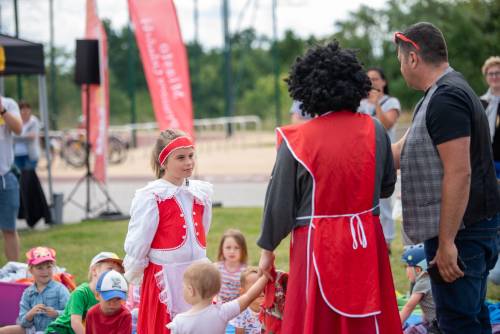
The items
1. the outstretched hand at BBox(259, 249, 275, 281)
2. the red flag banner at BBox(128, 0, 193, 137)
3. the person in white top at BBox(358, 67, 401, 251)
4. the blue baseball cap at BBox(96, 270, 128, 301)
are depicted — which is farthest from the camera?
the red flag banner at BBox(128, 0, 193, 137)

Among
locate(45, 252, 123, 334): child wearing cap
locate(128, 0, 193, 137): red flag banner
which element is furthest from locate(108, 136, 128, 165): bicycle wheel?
locate(45, 252, 123, 334): child wearing cap

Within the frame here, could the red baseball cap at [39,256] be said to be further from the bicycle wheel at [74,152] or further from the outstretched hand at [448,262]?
the bicycle wheel at [74,152]

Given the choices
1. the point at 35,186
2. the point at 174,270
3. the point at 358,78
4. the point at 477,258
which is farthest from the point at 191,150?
the point at 35,186

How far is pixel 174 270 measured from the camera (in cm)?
435

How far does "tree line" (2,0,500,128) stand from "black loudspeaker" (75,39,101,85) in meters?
14.2

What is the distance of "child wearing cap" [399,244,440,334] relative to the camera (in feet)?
16.9

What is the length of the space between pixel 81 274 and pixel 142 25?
4199 millimetres

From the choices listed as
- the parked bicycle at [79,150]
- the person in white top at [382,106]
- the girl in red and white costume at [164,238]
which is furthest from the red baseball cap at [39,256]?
the parked bicycle at [79,150]

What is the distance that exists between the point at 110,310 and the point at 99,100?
302 inches

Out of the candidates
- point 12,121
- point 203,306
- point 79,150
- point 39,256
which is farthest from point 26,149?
point 79,150

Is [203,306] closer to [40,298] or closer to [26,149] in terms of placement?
[40,298]

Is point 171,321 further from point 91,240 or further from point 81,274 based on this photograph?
point 91,240

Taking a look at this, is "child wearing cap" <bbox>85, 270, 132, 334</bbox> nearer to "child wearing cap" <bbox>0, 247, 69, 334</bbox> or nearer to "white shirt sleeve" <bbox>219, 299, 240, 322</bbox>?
"child wearing cap" <bbox>0, 247, 69, 334</bbox>

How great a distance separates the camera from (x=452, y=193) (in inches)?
138
